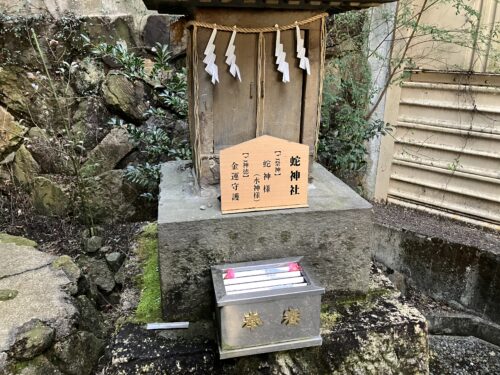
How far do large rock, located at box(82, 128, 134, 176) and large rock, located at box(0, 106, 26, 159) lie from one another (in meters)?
1.19

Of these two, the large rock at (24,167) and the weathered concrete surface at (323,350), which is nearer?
the weathered concrete surface at (323,350)

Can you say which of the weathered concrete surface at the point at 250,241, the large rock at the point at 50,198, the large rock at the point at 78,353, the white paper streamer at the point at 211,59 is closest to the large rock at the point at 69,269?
the large rock at the point at 78,353

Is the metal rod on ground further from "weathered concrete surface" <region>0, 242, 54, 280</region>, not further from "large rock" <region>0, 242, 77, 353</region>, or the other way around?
"weathered concrete surface" <region>0, 242, 54, 280</region>

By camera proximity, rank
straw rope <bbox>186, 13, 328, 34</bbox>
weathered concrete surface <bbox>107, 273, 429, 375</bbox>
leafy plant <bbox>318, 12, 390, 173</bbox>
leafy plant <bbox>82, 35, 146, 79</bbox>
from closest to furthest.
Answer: weathered concrete surface <bbox>107, 273, 429, 375</bbox>, straw rope <bbox>186, 13, 328, 34</bbox>, leafy plant <bbox>82, 35, 146, 79</bbox>, leafy plant <bbox>318, 12, 390, 173</bbox>

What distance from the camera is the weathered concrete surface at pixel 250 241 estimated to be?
84.9 inches

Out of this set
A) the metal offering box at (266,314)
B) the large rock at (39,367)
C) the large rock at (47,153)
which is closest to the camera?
the metal offering box at (266,314)

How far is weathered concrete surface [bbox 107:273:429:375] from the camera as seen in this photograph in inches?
80.0

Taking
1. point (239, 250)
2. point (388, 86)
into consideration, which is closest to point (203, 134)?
point (239, 250)

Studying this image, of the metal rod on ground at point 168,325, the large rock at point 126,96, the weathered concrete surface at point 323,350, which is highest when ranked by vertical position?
the large rock at point 126,96

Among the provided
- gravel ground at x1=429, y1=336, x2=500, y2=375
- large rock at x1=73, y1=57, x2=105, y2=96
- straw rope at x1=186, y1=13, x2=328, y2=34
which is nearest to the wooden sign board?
straw rope at x1=186, y1=13, x2=328, y2=34

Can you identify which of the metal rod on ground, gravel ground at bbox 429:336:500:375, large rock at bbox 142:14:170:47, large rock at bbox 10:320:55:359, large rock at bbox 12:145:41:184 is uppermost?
large rock at bbox 142:14:170:47

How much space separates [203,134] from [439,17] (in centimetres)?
A: 458

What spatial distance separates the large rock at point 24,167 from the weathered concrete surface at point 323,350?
14.1 feet

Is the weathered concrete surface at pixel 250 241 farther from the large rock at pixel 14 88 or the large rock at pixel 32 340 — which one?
the large rock at pixel 14 88
